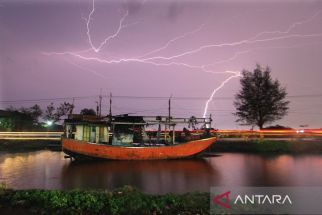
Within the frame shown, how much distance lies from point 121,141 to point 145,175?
31.3 feet

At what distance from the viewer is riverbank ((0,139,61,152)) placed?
1571 inches

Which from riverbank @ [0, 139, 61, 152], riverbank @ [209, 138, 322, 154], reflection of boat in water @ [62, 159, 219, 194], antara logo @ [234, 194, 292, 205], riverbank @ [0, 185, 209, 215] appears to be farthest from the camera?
riverbank @ [0, 139, 61, 152]

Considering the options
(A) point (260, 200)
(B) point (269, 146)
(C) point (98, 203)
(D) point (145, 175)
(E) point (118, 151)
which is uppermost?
(B) point (269, 146)

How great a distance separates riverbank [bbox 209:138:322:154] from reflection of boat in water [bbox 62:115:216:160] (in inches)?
229

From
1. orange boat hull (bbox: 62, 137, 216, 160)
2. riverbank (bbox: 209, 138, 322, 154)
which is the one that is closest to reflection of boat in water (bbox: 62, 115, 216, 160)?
orange boat hull (bbox: 62, 137, 216, 160)

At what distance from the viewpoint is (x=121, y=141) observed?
32844 mm

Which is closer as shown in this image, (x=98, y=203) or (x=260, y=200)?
(x=98, y=203)

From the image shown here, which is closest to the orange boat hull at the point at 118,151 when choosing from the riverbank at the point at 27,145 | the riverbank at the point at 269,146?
the riverbank at the point at 269,146

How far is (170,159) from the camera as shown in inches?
1284

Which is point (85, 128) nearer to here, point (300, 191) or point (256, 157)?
point (256, 157)

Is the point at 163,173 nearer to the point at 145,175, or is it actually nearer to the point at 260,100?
the point at 145,175

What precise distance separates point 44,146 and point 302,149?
27694 mm

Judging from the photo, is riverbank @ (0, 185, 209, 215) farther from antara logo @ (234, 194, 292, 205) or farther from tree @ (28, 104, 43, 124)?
tree @ (28, 104, 43, 124)

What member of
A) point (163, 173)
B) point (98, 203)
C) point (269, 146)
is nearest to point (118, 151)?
point (163, 173)
